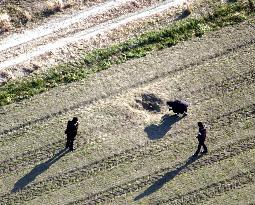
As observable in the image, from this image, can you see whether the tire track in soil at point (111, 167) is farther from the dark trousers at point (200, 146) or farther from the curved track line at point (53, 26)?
the curved track line at point (53, 26)

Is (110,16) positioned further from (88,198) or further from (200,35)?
(88,198)

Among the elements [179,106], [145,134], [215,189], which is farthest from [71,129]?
[215,189]

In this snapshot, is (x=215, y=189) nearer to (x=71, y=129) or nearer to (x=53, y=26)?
(x=71, y=129)

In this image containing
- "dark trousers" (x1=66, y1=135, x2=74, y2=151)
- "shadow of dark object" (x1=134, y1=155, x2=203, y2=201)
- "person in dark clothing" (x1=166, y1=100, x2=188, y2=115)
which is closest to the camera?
"shadow of dark object" (x1=134, y1=155, x2=203, y2=201)

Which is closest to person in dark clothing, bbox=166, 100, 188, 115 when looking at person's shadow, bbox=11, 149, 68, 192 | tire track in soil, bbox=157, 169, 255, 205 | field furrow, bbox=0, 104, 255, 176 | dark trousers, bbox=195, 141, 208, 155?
field furrow, bbox=0, 104, 255, 176

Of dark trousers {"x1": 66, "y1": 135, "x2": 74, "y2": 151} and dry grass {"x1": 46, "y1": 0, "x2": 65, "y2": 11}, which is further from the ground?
dry grass {"x1": 46, "y1": 0, "x2": 65, "y2": 11}

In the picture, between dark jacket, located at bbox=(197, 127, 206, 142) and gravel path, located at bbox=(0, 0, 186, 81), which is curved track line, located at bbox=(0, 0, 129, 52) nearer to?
gravel path, located at bbox=(0, 0, 186, 81)
